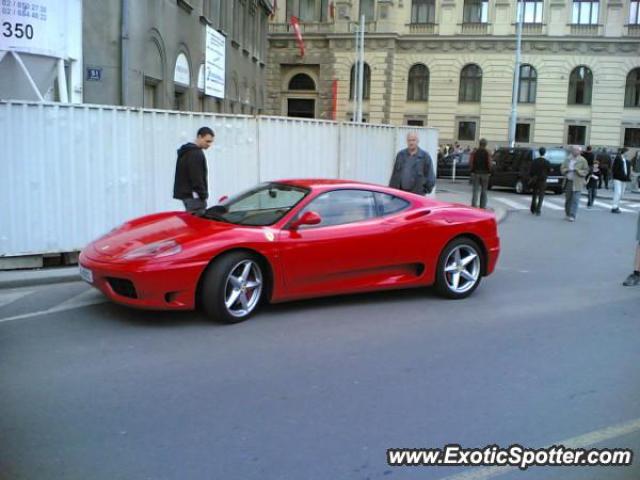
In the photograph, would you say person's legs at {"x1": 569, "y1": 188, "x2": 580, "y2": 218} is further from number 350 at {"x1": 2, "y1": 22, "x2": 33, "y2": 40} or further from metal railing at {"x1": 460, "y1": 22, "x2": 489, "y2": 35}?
metal railing at {"x1": 460, "y1": 22, "x2": 489, "y2": 35}

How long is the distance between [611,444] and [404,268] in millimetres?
3627

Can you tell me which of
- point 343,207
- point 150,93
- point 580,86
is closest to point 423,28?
point 580,86

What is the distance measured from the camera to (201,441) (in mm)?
3840

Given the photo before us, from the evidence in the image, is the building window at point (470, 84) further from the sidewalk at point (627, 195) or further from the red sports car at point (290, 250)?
the red sports car at point (290, 250)

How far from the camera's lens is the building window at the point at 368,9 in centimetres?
5075

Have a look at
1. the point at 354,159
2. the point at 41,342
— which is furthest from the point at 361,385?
the point at 354,159

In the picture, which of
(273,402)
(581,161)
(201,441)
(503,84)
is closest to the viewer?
(201,441)

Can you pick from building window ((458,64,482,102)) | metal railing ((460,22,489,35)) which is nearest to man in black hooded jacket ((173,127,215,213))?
building window ((458,64,482,102))

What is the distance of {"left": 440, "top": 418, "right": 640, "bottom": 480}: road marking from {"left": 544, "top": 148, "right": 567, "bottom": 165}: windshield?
2172 centimetres

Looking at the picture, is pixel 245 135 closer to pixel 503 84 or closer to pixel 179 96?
pixel 179 96

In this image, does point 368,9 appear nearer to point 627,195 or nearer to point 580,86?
point 580,86

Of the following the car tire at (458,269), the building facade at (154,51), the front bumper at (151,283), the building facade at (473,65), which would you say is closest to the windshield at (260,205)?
the front bumper at (151,283)

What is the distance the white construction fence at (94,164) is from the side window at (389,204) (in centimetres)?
388

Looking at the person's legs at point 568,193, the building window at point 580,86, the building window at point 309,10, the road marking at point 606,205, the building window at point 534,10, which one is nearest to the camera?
the person's legs at point 568,193
